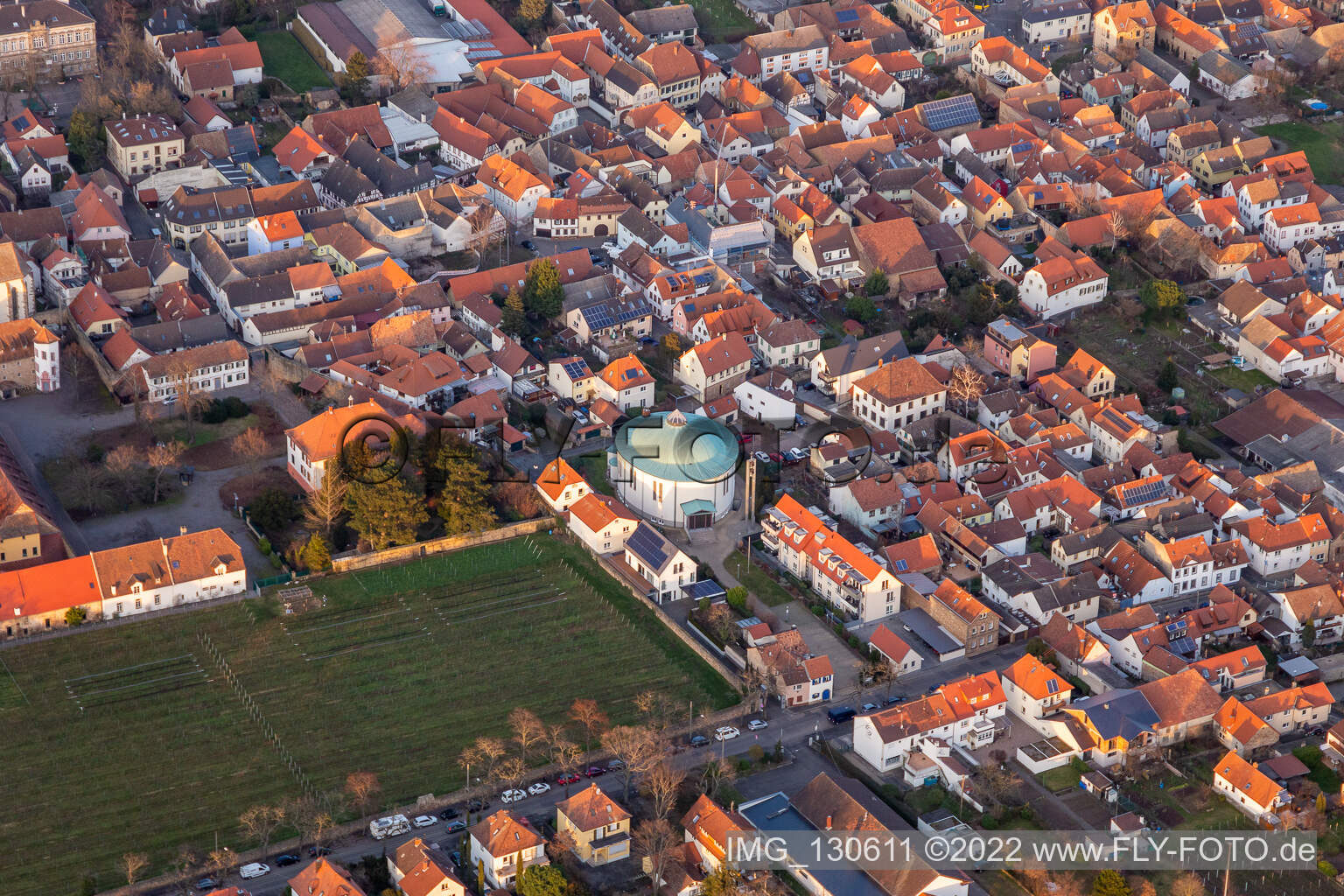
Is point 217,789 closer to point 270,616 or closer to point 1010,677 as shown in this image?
point 270,616

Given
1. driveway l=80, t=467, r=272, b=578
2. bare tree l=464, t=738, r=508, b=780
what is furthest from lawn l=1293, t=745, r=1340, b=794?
driveway l=80, t=467, r=272, b=578

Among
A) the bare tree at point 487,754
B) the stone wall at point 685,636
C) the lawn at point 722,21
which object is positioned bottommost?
the stone wall at point 685,636

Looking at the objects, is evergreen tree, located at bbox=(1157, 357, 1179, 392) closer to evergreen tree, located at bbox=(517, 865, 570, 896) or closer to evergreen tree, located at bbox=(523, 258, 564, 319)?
evergreen tree, located at bbox=(523, 258, 564, 319)

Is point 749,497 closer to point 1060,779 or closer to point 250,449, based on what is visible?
point 1060,779

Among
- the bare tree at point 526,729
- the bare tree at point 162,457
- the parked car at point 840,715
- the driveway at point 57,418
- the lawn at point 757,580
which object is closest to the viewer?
the bare tree at point 526,729

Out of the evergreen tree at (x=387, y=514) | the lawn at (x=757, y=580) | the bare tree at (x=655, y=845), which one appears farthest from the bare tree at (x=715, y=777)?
the evergreen tree at (x=387, y=514)

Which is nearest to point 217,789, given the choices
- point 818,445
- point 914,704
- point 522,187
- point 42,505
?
point 42,505

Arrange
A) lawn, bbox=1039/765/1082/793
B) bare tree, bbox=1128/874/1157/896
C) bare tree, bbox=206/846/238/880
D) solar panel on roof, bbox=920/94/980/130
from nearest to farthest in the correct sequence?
bare tree, bbox=206/846/238/880 → bare tree, bbox=1128/874/1157/896 → lawn, bbox=1039/765/1082/793 → solar panel on roof, bbox=920/94/980/130

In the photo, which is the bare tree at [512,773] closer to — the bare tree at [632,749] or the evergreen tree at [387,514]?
the bare tree at [632,749]
